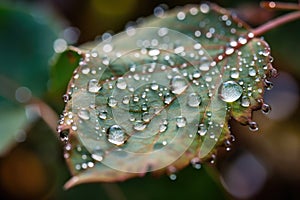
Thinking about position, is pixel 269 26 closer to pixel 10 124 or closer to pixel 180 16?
pixel 180 16

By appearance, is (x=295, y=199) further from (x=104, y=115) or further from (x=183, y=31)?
(x=104, y=115)

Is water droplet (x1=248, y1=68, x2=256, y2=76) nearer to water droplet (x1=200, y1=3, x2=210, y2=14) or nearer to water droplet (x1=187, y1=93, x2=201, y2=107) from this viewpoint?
water droplet (x1=187, y1=93, x2=201, y2=107)

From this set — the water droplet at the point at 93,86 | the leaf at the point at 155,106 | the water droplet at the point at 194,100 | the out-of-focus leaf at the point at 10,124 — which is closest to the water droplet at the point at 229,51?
the leaf at the point at 155,106

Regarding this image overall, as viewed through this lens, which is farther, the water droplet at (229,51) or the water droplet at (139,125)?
the water droplet at (229,51)

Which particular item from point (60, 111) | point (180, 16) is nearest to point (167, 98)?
point (180, 16)

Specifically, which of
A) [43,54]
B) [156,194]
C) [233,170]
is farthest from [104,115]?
[233,170]

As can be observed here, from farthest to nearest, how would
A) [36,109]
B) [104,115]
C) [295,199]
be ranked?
[295,199] < [36,109] < [104,115]

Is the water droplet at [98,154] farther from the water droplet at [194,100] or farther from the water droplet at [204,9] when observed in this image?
the water droplet at [204,9]
